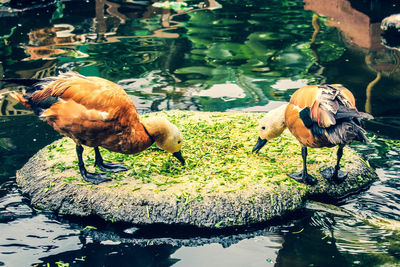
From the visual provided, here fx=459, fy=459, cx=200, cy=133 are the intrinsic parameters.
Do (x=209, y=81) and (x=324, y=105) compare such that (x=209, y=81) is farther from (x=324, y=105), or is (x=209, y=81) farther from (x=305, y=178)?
(x=324, y=105)

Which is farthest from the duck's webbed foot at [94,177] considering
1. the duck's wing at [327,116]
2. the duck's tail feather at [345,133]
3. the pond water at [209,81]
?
the duck's tail feather at [345,133]

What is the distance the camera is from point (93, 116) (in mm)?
4945

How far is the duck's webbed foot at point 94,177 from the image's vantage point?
5.32 meters

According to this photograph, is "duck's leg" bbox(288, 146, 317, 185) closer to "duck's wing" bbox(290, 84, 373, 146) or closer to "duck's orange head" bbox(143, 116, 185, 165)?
"duck's wing" bbox(290, 84, 373, 146)

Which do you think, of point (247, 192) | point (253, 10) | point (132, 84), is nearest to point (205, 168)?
point (247, 192)

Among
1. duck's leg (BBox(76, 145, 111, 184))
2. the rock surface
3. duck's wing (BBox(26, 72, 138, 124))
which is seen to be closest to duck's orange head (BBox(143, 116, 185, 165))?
duck's wing (BBox(26, 72, 138, 124))

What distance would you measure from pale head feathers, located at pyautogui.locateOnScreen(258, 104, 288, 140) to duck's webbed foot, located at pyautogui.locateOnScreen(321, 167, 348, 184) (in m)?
0.75

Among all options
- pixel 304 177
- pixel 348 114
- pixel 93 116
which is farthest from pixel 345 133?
pixel 93 116

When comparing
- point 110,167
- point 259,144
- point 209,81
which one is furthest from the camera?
point 209,81

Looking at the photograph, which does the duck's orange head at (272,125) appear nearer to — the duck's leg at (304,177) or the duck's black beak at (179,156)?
the duck's leg at (304,177)

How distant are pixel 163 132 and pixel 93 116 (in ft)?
2.80

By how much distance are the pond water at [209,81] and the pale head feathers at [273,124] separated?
1051 millimetres

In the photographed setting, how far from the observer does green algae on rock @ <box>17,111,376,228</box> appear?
4.93 meters

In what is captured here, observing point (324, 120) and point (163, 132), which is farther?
point (163, 132)
